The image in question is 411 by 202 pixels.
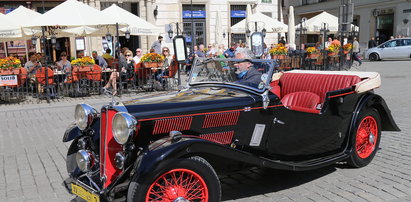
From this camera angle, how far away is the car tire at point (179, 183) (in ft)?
9.68

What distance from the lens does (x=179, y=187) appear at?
10.3 feet

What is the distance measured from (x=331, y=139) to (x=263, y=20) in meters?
15.2

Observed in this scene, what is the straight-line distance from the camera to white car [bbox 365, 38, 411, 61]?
2319 cm

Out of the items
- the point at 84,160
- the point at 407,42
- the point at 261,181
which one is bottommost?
the point at 261,181

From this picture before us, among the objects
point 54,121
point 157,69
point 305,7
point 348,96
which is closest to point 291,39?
point 157,69

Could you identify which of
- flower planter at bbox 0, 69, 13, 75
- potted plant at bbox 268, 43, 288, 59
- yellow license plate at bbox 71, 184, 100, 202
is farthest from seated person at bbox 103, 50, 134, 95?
yellow license plate at bbox 71, 184, 100, 202

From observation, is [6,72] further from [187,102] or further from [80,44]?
[80,44]

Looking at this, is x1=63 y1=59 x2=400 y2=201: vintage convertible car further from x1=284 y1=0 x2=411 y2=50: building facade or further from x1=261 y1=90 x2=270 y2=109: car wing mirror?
x1=284 y1=0 x2=411 y2=50: building facade

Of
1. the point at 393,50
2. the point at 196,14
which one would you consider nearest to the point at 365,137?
the point at 196,14

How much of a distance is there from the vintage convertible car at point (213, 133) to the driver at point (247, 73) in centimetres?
3

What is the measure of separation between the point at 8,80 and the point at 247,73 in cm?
830

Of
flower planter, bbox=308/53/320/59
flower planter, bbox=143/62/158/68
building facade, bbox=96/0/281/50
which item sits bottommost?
flower planter, bbox=143/62/158/68

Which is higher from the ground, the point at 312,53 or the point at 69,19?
the point at 69,19

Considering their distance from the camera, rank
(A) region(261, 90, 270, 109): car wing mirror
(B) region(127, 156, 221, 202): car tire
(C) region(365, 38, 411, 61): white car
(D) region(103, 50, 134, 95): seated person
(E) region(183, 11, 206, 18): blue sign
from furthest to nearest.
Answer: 1. (E) region(183, 11, 206, 18): blue sign
2. (C) region(365, 38, 411, 61): white car
3. (D) region(103, 50, 134, 95): seated person
4. (A) region(261, 90, 270, 109): car wing mirror
5. (B) region(127, 156, 221, 202): car tire
